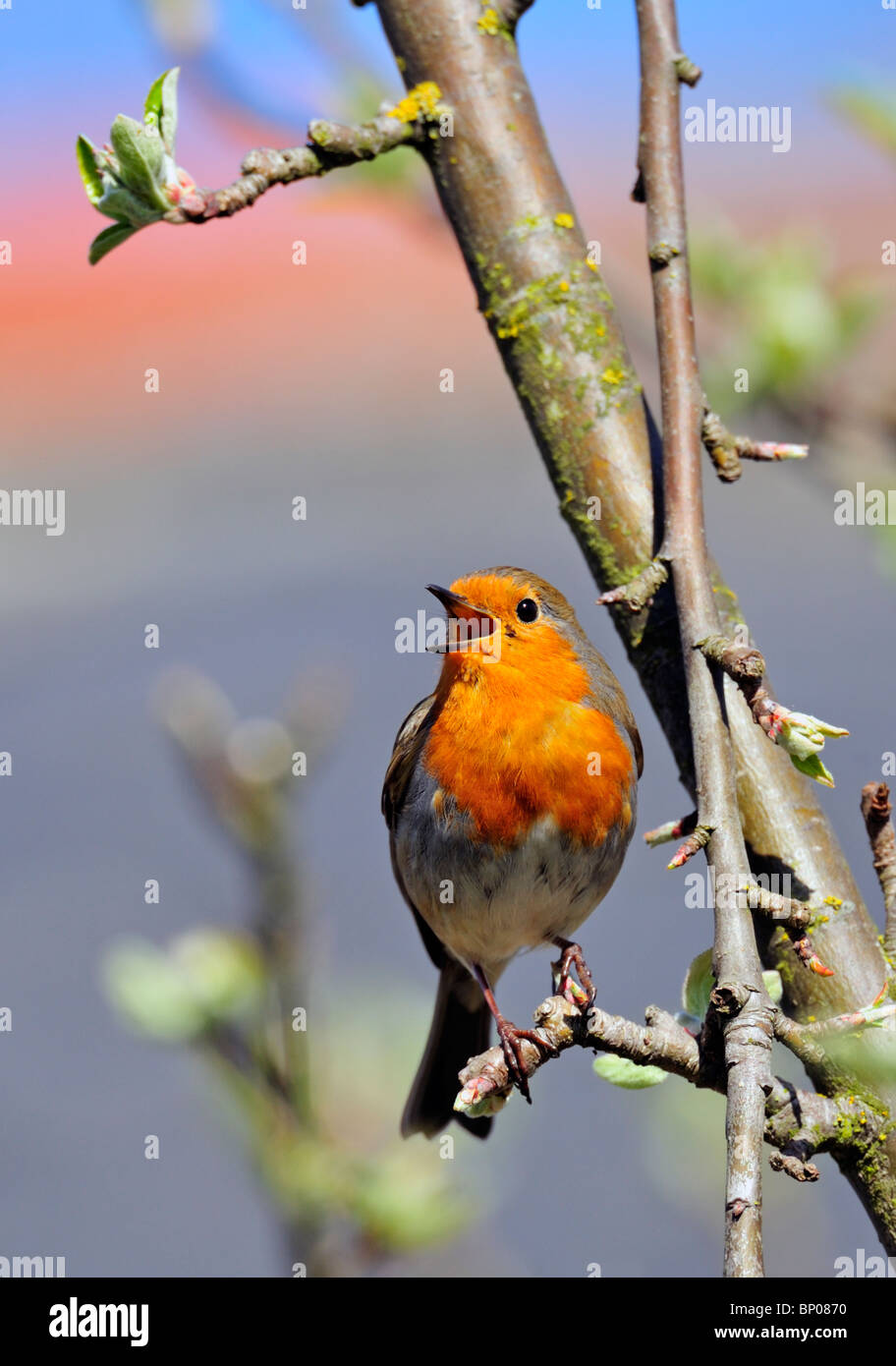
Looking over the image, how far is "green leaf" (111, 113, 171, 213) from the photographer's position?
1625mm

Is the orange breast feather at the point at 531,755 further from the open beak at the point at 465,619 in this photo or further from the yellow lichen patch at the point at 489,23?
→ the yellow lichen patch at the point at 489,23

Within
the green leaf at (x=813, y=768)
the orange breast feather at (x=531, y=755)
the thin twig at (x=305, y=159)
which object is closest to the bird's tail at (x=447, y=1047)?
the orange breast feather at (x=531, y=755)

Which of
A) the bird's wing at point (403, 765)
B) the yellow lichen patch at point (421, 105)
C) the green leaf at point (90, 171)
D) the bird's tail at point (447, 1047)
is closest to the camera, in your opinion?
the green leaf at point (90, 171)

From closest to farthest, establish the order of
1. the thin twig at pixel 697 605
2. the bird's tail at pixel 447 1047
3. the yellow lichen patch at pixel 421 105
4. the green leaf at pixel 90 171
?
1. the thin twig at pixel 697 605
2. the green leaf at pixel 90 171
3. the yellow lichen patch at pixel 421 105
4. the bird's tail at pixel 447 1047

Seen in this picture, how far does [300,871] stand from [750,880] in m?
0.75

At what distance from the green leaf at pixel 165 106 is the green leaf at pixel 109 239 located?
115 mm

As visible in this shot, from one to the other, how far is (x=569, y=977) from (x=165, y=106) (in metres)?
1.22

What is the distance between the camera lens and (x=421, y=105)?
2.01 metres

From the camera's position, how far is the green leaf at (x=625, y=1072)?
1.58 m

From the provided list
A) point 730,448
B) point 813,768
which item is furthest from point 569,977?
point 730,448

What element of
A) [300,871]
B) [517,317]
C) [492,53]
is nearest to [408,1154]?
[300,871]

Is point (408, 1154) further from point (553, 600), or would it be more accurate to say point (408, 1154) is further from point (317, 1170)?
point (553, 600)

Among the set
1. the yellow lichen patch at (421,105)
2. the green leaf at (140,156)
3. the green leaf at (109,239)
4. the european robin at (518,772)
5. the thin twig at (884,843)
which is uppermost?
the yellow lichen patch at (421,105)

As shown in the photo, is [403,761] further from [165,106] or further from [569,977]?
[165,106]
